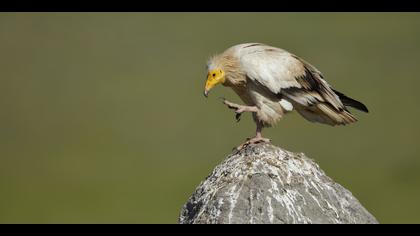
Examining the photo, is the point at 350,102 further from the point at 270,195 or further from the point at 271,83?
the point at 270,195

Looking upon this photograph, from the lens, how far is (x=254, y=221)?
373 inches

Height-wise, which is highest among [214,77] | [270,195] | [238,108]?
[214,77]

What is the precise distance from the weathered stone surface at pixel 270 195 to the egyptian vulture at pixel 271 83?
1.39m

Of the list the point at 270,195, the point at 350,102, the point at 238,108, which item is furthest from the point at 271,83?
the point at 270,195

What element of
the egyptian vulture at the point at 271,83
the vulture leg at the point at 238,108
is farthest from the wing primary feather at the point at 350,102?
the vulture leg at the point at 238,108

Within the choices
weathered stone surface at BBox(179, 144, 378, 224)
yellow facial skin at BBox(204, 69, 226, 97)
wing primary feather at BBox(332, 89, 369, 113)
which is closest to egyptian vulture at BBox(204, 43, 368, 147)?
yellow facial skin at BBox(204, 69, 226, 97)

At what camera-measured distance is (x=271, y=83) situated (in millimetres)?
11727

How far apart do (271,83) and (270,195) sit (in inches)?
95.3

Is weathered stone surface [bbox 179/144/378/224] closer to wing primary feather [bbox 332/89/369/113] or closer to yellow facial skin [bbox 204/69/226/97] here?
yellow facial skin [bbox 204/69/226/97]

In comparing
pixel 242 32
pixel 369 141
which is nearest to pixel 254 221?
pixel 369 141

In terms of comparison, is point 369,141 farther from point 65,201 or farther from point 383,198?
point 65,201

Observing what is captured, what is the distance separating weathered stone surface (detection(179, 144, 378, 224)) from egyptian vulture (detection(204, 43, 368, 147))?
139 cm
